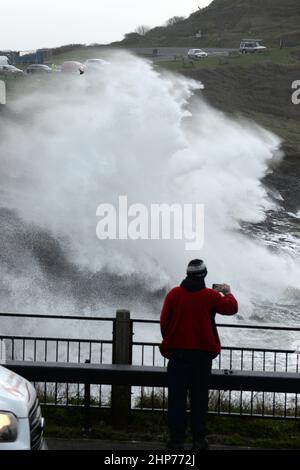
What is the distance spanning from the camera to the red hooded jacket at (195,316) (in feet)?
22.1

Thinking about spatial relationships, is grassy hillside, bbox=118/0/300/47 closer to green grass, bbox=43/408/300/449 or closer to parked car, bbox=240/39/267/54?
parked car, bbox=240/39/267/54

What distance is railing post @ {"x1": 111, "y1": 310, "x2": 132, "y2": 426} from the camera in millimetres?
8164

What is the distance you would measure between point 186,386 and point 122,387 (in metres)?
1.40

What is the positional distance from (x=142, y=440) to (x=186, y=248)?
16.7m

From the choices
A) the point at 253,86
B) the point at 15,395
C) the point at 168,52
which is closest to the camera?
the point at 15,395

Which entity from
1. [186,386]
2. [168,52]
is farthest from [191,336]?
[168,52]

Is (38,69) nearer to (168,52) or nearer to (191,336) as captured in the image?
(168,52)

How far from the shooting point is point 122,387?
26.8ft

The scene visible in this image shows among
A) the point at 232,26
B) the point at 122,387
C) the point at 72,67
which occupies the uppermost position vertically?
the point at 232,26

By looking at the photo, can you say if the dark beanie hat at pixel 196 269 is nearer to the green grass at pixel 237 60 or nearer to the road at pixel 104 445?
the road at pixel 104 445

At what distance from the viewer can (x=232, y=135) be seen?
145ft

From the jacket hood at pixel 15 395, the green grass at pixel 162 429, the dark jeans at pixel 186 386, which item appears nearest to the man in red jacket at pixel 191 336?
the dark jeans at pixel 186 386
